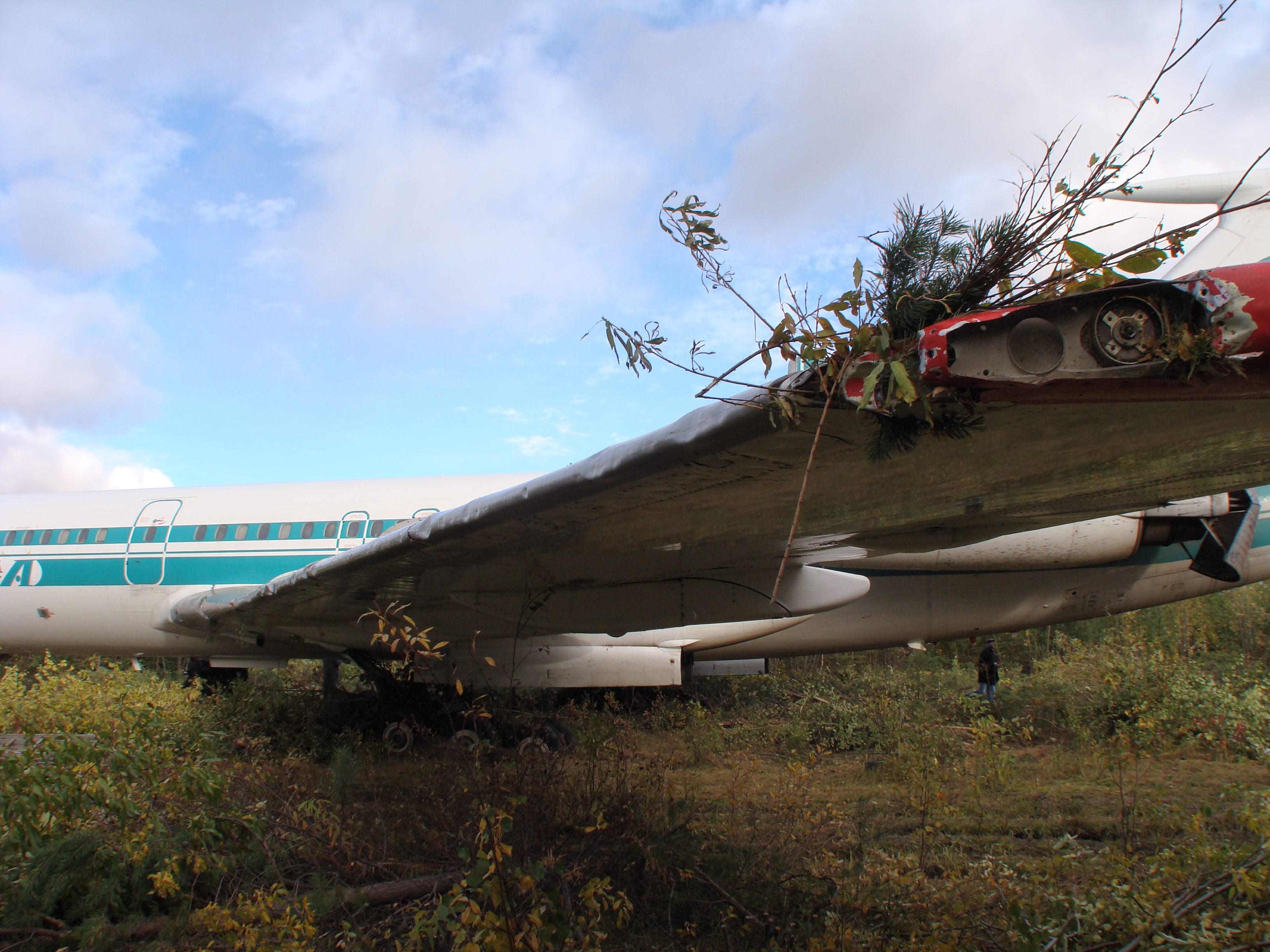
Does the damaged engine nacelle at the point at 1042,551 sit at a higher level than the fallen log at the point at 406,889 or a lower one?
higher

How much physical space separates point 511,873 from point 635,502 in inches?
62.5

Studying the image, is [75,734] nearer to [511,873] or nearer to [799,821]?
[511,873]

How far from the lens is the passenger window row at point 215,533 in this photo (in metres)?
9.23

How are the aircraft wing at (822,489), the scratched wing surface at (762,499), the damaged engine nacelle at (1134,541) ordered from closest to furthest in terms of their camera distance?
the aircraft wing at (822,489) → the scratched wing surface at (762,499) → the damaged engine nacelle at (1134,541)

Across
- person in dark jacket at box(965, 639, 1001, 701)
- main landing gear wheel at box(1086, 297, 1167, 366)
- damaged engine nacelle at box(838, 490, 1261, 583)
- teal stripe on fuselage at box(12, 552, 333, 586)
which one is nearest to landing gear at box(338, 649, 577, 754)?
teal stripe on fuselage at box(12, 552, 333, 586)

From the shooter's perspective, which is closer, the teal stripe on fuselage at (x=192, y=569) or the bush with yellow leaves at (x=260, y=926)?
the bush with yellow leaves at (x=260, y=926)

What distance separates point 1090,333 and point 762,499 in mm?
1401

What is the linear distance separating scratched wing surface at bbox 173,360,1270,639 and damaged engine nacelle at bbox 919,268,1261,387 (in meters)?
0.09

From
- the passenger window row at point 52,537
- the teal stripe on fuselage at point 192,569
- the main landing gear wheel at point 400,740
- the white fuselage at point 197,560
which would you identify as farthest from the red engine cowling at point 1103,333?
the passenger window row at point 52,537

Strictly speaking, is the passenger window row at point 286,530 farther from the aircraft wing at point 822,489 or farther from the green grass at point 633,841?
the aircraft wing at point 822,489

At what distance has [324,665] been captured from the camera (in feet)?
29.8

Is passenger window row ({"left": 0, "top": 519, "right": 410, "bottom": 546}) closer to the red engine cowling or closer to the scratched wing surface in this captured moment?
the scratched wing surface

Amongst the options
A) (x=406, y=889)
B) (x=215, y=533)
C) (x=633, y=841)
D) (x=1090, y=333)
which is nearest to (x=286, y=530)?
(x=215, y=533)

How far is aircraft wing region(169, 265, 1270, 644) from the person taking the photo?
1.52m
